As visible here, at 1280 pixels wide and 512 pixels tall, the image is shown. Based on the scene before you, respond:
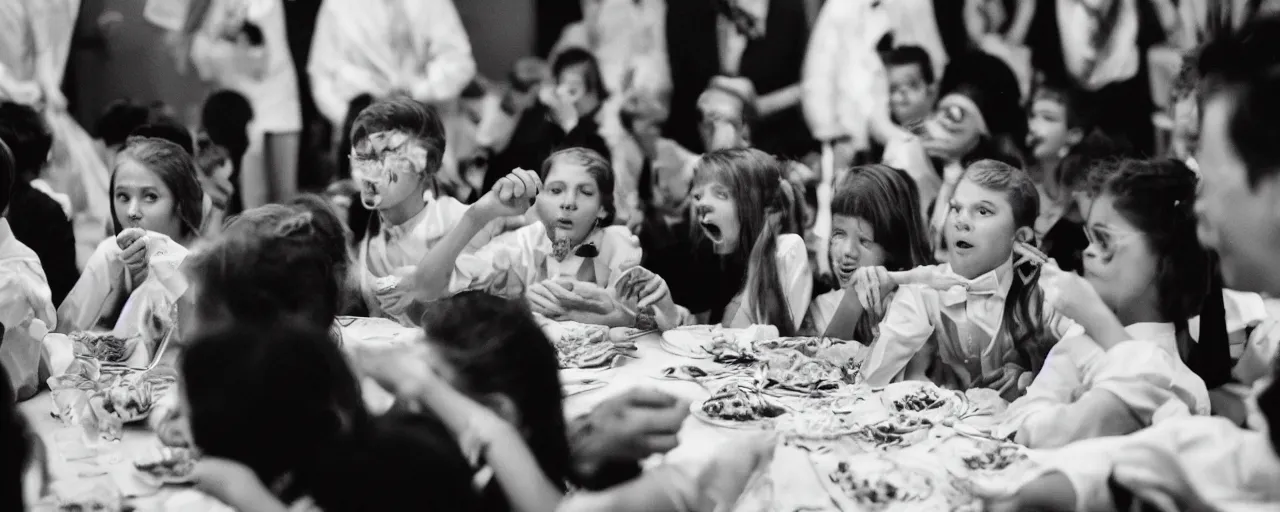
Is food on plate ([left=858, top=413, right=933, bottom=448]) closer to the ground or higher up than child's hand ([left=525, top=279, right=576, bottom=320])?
higher up

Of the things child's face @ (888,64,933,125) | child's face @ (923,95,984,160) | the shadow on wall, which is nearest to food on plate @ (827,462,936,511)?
child's face @ (923,95,984,160)

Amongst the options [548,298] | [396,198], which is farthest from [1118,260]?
[396,198]

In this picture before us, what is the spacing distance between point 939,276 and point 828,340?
35 centimetres

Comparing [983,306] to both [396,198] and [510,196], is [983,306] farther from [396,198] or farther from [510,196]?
[396,198]

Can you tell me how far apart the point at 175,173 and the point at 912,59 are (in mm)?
3665

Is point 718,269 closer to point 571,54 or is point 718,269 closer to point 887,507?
point 887,507

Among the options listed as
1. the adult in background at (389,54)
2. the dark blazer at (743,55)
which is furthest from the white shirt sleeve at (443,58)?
the dark blazer at (743,55)

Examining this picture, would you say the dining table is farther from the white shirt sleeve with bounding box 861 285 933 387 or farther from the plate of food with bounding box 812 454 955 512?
the white shirt sleeve with bounding box 861 285 933 387

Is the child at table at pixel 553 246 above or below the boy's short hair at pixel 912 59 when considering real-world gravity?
below

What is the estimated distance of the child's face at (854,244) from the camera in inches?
129

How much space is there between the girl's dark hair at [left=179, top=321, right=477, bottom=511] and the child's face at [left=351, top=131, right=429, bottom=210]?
71.6 inches

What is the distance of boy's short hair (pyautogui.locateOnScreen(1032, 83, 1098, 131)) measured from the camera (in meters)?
5.91

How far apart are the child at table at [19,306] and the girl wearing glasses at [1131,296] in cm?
207

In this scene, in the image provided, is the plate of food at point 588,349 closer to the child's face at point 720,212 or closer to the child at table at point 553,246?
the child at table at point 553,246
